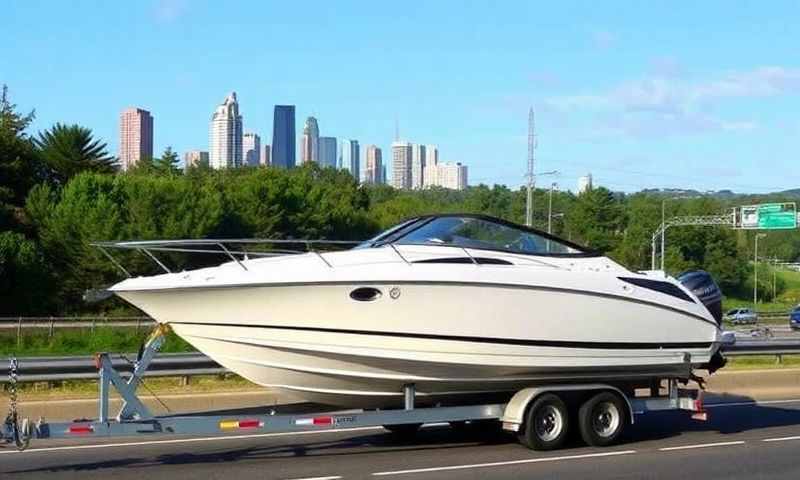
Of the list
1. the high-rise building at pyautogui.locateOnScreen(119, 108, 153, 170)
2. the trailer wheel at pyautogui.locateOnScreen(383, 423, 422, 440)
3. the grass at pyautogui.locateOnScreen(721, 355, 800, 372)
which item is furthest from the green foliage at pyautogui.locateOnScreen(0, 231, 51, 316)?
the high-rise building at pyautogui.locateOnScreen(119, 108, 153, 170)

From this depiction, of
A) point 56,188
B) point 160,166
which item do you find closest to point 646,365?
point 56,188

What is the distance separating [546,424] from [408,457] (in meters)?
1.61

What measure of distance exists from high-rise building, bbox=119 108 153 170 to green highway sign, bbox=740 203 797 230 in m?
123

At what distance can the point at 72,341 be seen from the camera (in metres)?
34.4

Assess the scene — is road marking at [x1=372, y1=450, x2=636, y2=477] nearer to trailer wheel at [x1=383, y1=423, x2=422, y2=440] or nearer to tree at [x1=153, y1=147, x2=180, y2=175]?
trailer wheel at [x1=383, y1=423, x2=422, y2=440]

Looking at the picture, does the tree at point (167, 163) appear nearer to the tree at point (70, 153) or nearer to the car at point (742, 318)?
the tree at point (70, 153)

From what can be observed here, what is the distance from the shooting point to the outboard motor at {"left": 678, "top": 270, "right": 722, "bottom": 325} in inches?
536

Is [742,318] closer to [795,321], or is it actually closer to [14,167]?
[795,321]

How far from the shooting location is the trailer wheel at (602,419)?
40.0ft

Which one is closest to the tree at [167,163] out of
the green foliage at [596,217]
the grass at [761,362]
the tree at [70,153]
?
the tree at [70,153]

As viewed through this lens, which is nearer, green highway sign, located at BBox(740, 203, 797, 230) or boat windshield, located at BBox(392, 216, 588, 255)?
boat windshield, located at BBox(392, 216, 588, 255)

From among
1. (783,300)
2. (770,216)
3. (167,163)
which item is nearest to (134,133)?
(167,163)

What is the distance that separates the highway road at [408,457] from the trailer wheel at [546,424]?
0.41ft

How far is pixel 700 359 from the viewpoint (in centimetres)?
1295
